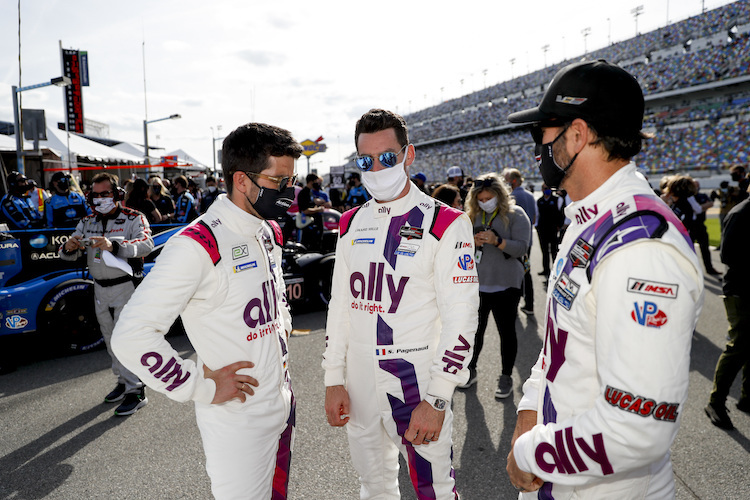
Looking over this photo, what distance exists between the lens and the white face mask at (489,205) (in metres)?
4.24

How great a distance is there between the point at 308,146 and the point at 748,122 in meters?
28.9

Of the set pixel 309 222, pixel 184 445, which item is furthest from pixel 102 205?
pixel 309 222

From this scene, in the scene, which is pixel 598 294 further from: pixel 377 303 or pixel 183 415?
pixel 183 415

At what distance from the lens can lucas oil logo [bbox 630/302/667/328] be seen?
102 centimetres

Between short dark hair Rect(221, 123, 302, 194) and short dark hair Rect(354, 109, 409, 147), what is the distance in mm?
415

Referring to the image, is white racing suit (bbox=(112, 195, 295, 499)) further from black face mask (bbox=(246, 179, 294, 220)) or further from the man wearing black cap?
the man wearing black cap

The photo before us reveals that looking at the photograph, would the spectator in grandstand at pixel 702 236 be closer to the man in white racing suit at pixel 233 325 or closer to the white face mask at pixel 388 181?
the white face mask at pixel 388 181

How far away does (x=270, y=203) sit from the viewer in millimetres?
1946

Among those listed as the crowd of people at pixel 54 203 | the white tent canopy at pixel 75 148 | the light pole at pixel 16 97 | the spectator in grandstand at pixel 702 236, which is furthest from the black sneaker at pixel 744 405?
the white tent canopy at pixel 75 148

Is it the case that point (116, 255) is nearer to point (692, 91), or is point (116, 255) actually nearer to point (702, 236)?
point (702, 236)

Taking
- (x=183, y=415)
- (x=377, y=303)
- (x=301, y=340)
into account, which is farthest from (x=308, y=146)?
(x=377, y=303)

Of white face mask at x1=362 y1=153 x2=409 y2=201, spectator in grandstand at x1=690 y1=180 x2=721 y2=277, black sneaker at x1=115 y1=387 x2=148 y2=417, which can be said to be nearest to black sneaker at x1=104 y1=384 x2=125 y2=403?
black sneaker at x1=115 y1=387 x2=148 y2=417

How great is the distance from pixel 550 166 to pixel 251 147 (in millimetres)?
1208

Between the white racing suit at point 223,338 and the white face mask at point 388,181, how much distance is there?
571 millimetres
